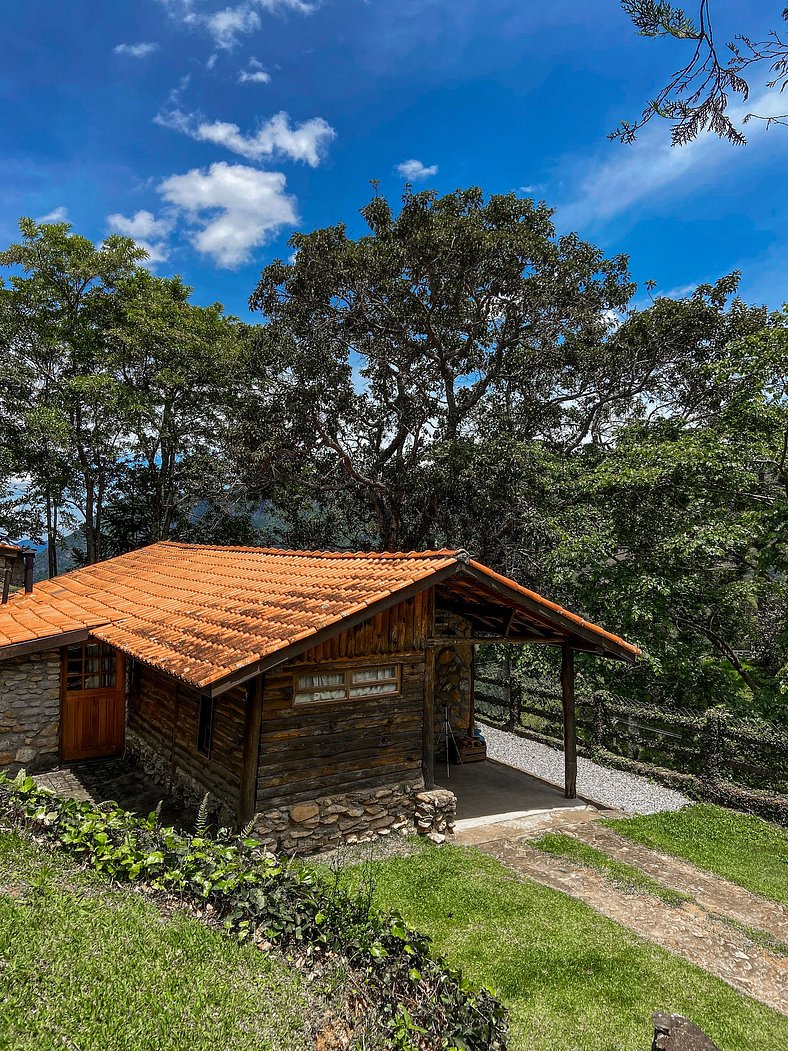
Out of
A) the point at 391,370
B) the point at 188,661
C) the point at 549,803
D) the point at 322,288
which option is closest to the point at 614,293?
the point at 391,370

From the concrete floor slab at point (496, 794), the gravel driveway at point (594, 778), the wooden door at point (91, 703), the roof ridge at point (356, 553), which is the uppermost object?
the roof ridge at point (356, 553)

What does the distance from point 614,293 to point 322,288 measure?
11.0m

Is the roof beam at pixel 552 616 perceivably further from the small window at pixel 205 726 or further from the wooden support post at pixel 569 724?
the small window at pixel 205 726

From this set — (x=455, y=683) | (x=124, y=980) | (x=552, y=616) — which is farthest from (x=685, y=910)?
(x=455, y=683)

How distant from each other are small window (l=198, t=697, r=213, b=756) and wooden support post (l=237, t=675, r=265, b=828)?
1.50m

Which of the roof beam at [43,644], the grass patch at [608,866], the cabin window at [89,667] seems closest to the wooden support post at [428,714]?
the grass patch at [608,866]

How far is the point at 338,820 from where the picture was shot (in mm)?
8430

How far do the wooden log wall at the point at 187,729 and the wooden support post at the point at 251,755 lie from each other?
0.67 ft

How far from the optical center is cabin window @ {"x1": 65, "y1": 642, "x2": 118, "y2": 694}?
11125 mm

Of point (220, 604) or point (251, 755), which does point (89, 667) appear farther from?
point (251, 755)

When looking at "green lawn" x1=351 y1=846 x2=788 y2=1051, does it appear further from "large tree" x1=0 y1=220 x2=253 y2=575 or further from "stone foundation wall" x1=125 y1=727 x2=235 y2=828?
"large tree" x1=0 y1=220 x2=253 y2=575

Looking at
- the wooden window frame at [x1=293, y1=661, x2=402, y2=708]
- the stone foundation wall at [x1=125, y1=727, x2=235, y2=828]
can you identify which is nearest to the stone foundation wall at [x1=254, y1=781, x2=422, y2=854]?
the stone foundation wall at [x1=125, y1=727, x2=235, y2=828]

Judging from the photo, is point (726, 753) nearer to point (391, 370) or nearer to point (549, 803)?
point (549, 803)

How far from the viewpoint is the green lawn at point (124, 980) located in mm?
3521
